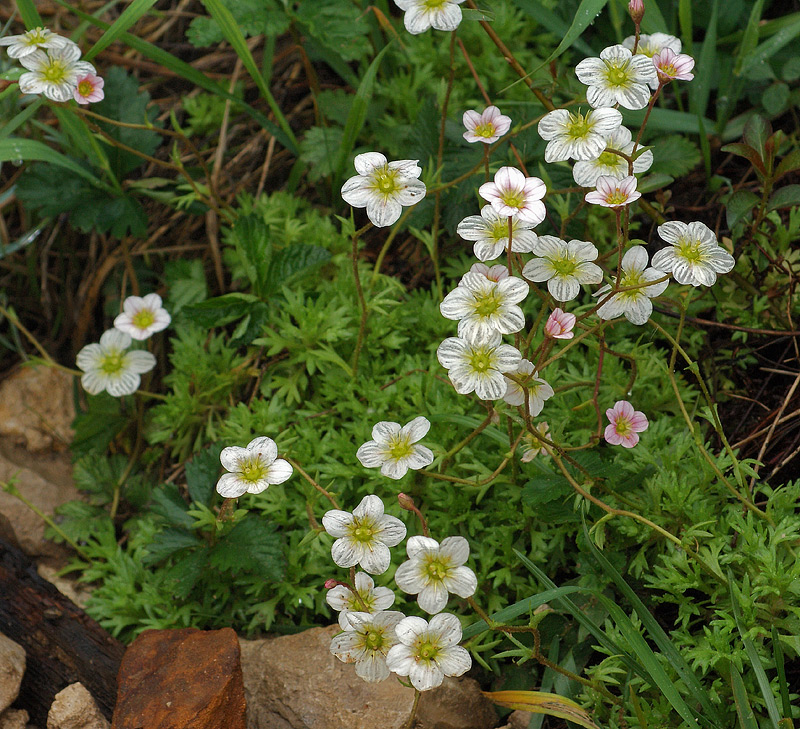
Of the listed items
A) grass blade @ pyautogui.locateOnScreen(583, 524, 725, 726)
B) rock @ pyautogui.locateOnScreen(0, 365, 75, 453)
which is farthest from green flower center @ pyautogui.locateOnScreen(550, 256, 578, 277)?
rock @ pyautogui.locateOnScreen(0, 365, 75, 453)

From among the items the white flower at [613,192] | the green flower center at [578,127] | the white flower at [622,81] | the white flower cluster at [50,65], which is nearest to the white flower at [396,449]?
the white flower at [613,192]

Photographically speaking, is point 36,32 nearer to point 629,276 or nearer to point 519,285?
point 519,285

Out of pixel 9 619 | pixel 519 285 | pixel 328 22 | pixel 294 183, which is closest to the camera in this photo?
pixel 519 285

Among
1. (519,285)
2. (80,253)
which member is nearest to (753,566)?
(519,285)

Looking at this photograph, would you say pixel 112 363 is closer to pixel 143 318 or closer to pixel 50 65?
pixel 143 318

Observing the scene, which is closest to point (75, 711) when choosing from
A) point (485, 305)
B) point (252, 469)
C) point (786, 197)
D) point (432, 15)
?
point (252, 469)

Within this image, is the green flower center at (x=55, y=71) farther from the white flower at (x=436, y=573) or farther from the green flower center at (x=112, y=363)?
the white flower at (x=436, y=573)
